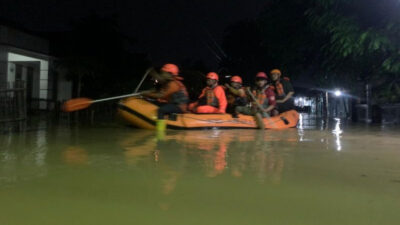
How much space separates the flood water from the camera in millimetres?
2984

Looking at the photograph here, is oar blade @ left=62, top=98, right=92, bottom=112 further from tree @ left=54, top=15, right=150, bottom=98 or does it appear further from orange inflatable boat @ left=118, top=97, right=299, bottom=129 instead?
tree @ left=54, top=15, right=150, bottom=98

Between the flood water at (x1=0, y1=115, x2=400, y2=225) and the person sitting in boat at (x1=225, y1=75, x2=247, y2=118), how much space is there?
651 cm

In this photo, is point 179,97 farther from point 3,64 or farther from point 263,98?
point 3,64

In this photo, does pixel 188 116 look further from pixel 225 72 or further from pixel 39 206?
pixel 225 72

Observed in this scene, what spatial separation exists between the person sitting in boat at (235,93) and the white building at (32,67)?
879 cm

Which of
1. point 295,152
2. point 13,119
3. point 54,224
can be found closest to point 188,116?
point 13,119

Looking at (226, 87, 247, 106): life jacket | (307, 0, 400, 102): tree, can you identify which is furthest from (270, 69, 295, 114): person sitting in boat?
(307, 0, 400, 102): tree

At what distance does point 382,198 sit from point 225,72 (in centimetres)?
3482

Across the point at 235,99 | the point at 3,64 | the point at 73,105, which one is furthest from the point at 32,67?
the point at 235,99

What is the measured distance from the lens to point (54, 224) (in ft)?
9.11

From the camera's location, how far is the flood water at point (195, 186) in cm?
298

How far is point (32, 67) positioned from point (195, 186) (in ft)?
60.7

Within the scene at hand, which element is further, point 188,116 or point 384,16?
point 384,16

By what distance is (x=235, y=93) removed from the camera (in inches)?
512
